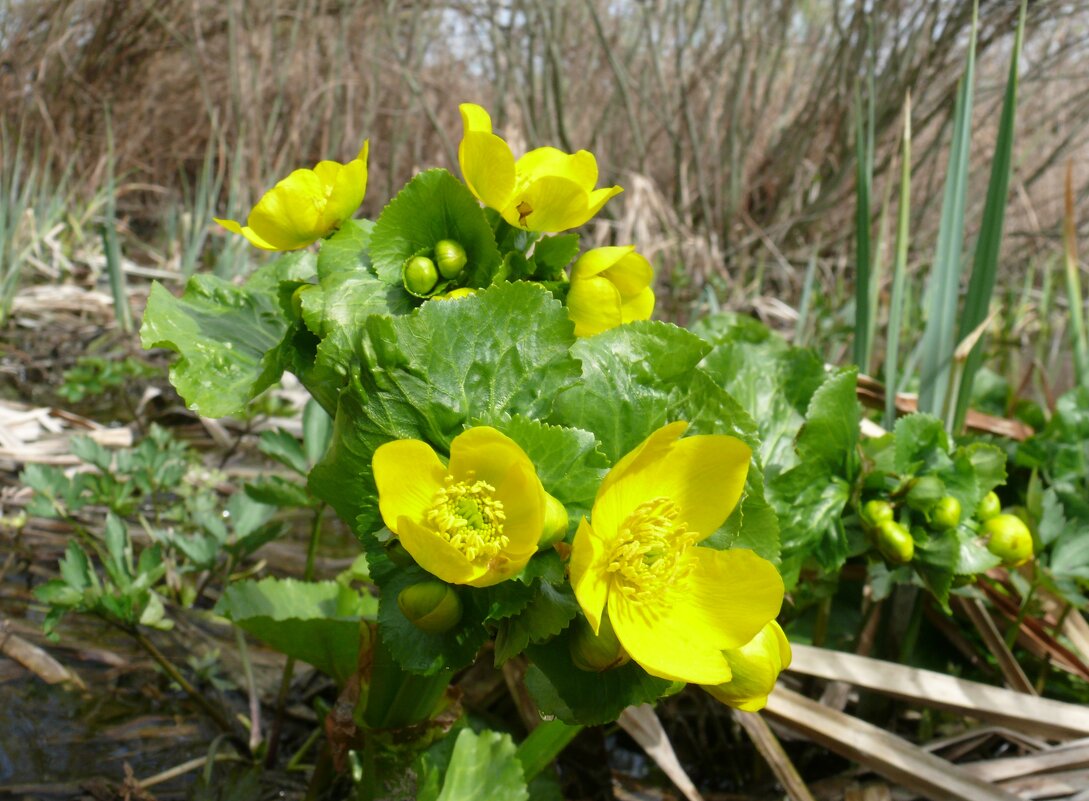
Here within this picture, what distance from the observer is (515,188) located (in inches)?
33.1

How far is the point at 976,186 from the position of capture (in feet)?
21.1

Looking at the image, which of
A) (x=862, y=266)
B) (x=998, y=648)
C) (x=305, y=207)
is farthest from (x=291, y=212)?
(x=998, y=648)

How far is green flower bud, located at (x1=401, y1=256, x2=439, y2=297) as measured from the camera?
815mm

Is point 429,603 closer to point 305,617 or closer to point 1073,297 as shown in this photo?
point 305,617

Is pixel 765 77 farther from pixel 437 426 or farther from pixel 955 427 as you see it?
pixel 437 426

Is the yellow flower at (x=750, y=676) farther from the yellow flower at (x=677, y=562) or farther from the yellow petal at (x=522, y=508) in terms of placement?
the yellow petal at (x=522, y=508)

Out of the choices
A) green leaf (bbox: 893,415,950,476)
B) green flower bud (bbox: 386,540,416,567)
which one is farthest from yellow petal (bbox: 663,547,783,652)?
green leaf (bbox: 893,415,950,476)

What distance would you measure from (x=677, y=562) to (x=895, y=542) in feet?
1.68

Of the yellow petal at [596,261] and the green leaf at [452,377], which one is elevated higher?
the yellow petal at [596,261]

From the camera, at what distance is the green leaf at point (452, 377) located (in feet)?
2.36

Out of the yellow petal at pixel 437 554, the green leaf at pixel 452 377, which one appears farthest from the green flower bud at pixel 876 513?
the yellow petal at pixel 437 554

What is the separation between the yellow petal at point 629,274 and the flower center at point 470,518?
1.10 feet

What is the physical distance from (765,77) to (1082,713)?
5.54 meters

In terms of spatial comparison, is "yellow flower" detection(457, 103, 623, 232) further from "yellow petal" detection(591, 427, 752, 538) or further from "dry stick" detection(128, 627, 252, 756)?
"dry stick" detection(128, 627, 252, 756)
